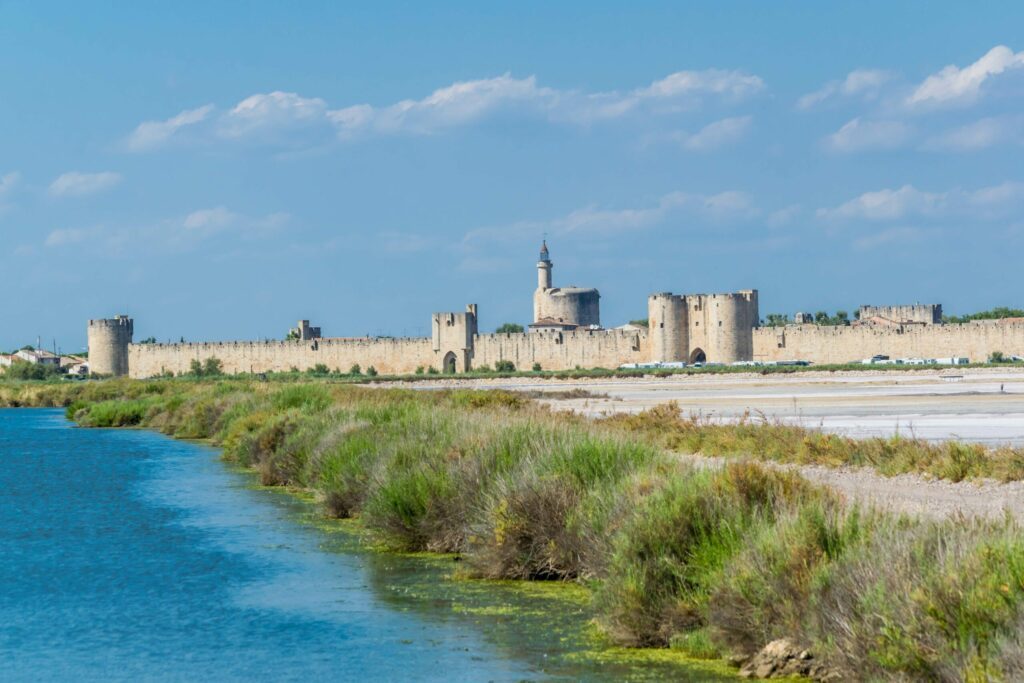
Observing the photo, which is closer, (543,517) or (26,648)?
(26,648)

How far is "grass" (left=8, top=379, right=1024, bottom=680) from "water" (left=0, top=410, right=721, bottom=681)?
285 mm

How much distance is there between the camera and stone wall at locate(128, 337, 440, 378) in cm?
6094

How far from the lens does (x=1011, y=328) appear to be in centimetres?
5044

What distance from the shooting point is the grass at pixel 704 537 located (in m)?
4.96

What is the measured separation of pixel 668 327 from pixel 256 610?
1888 inches

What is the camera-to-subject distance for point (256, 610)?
850 cm

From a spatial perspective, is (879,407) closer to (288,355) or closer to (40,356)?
(288,355)

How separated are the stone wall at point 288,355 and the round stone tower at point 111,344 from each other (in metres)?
0.84

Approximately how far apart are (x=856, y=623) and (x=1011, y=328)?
48.4 meters

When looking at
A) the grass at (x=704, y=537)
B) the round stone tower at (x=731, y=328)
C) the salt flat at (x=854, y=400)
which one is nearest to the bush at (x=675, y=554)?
the grass at (x=704, y=537)

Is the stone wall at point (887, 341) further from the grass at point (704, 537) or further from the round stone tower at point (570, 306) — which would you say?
the grass at point (704, 537)

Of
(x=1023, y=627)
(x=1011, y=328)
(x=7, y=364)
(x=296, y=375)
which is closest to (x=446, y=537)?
(x=1023, y=627)

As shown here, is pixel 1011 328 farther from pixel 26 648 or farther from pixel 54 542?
pixel 26 648

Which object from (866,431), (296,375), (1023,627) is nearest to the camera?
(1023,627)
